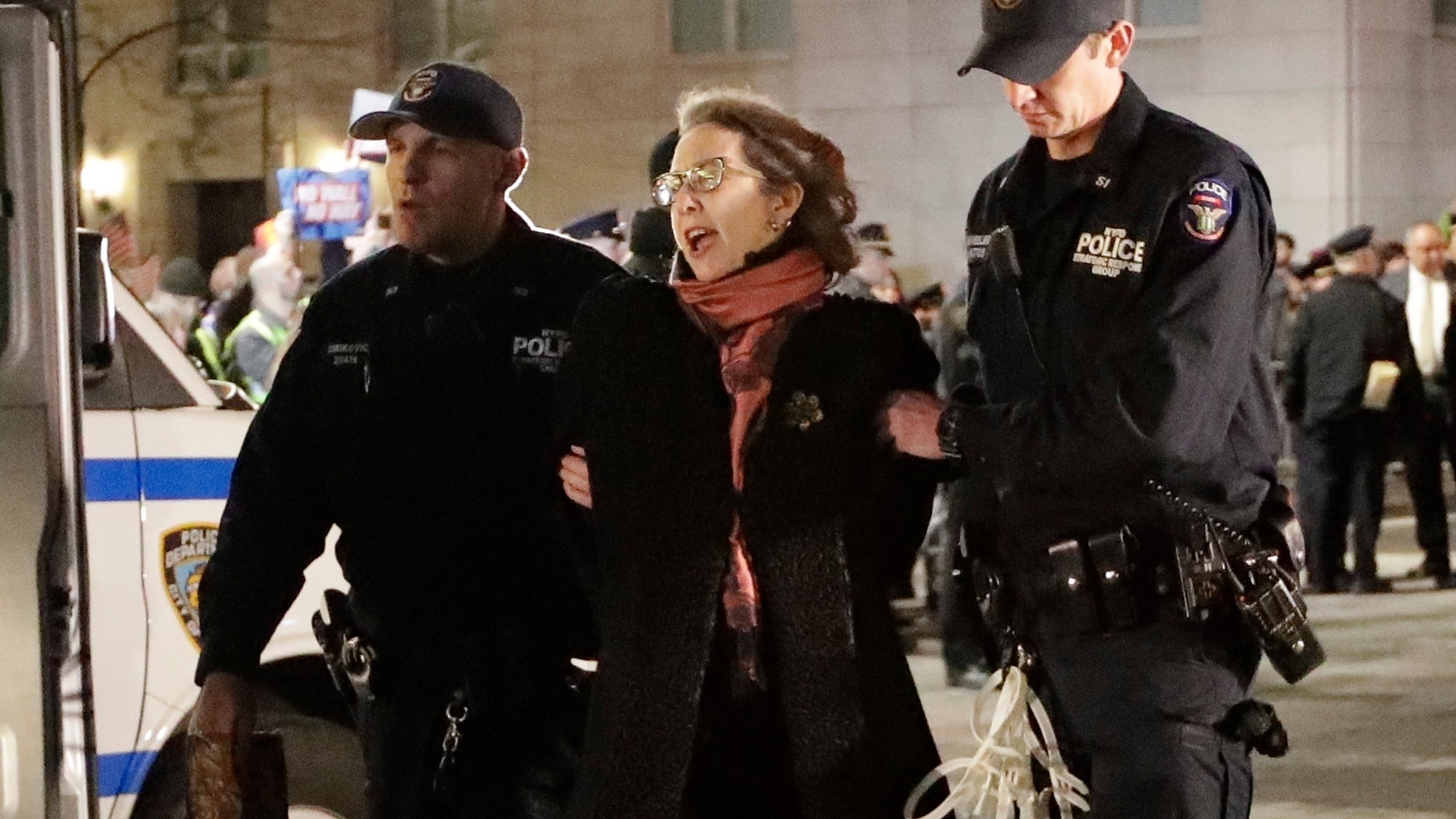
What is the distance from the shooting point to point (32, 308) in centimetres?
399

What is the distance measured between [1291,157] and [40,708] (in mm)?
18195

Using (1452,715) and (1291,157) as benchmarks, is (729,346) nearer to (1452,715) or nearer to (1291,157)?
(1452,715)

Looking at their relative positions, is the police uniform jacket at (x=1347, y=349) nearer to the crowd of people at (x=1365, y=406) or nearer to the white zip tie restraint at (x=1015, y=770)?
the crowd of people at (x=1365, y=406)

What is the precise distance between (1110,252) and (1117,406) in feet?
0.75

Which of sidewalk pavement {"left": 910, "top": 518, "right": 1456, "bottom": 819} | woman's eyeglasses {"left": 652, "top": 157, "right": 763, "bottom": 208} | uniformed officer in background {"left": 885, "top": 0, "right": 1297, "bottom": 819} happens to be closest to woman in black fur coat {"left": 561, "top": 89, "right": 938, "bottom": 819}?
woman's eyeglasses {"left": 652, "top": 157, "right": 763, "bottom": 208}

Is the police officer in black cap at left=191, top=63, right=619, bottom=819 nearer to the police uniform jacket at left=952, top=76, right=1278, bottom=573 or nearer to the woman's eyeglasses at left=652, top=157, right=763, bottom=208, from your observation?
the woman's eyeglasses at left=652, top=157, right=763, bottom=208

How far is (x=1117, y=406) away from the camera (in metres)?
3.09

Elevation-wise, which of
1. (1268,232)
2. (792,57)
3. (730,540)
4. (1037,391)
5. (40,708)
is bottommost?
(40,708)

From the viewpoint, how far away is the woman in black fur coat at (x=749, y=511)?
10.8 ft

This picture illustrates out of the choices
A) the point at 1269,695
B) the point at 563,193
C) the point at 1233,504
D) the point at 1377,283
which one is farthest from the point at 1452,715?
the point at 563,193

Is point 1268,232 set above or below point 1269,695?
above

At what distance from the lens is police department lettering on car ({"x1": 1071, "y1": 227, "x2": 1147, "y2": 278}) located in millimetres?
3148

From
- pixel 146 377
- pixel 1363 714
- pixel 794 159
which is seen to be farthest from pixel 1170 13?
pixel 794 159

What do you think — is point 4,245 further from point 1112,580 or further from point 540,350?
point 1112,580
